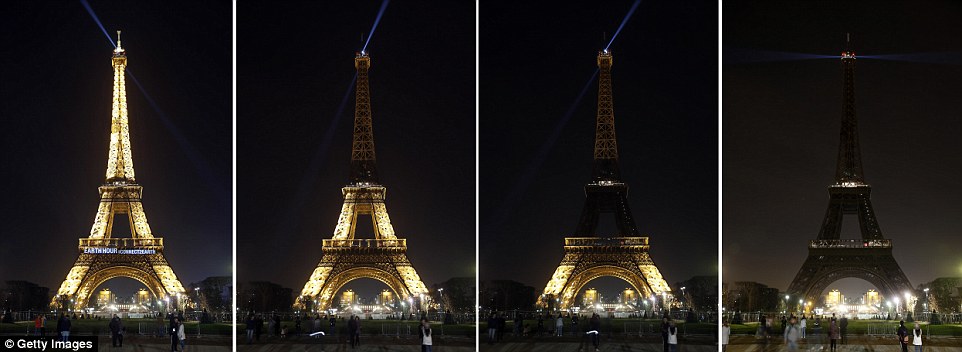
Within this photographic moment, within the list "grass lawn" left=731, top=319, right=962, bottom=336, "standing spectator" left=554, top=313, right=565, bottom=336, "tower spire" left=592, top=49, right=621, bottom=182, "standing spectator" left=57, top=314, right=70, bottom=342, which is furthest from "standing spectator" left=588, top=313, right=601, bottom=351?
"standing spectator" left=57, top=314, right=70, bottom=342

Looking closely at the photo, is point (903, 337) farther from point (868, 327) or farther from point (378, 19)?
point (378, 19)

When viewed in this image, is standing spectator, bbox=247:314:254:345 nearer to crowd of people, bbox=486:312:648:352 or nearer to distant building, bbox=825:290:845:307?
crowd of people, bbox=486:312:648:352

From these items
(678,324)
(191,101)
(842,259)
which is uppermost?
(191,101)

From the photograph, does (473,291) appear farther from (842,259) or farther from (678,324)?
(842,259)

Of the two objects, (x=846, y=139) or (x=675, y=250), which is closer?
(x=846, y=139)

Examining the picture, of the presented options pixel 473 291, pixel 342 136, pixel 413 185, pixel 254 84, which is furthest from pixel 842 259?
pixel 254 84
